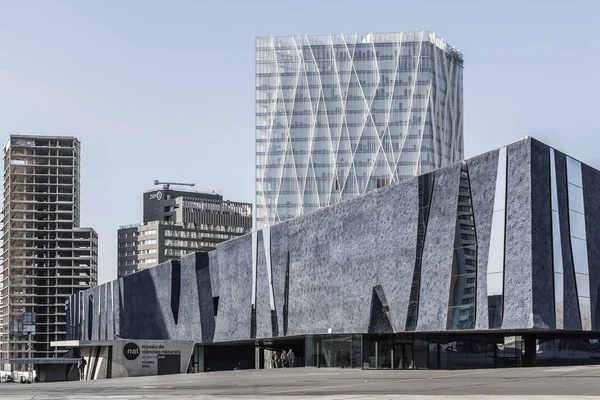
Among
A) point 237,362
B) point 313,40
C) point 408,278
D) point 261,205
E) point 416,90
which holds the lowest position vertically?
point 237,362

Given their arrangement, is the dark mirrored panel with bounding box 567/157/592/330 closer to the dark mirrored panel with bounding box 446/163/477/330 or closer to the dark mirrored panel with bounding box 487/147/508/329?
the dark mirrored panel with bounding box 487/147/508/329

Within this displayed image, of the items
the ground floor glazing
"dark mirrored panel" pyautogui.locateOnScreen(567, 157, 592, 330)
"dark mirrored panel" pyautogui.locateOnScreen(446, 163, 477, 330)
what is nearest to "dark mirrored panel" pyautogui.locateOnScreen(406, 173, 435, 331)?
"dark mirrored panel" pyautogui.locateOnScreen(446, 163, 477, 330)

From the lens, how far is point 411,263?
58125 mm

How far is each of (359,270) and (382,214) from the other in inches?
180

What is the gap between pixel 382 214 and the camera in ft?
201

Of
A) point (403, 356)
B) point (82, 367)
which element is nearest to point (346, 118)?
point (82, 367)

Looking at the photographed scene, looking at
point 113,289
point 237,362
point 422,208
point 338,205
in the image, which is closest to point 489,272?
point 422,208

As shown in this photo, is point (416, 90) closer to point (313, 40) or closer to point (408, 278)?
point (313, 40)

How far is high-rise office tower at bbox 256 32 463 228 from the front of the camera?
17400 centimetres

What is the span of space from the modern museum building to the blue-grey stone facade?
0.09 meters

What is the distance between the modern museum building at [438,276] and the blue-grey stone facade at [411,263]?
0.30 ft

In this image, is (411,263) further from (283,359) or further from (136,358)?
(136,358)

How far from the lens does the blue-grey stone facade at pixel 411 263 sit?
51.1 metres

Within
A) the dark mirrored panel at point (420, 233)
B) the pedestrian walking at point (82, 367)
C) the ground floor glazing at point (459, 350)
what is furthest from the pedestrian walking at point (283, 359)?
the dark mirrored panel at point (420, 233)
